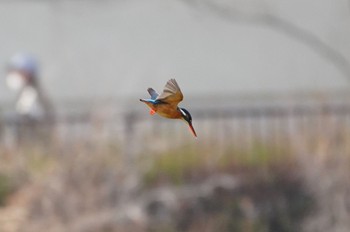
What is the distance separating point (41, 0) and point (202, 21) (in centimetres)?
237

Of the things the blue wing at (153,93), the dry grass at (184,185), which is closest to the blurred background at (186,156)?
the dry grass at (184,185)

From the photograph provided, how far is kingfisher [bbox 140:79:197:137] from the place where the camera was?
3213 mm

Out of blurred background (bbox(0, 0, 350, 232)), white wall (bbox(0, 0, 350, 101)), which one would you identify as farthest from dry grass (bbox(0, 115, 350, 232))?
white wall (bbox(0, 0, 350, 101))

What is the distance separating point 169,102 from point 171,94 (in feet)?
0.07

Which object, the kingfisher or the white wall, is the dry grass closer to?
the white wall

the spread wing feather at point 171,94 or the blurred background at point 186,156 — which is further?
the blurred background at point 186,156

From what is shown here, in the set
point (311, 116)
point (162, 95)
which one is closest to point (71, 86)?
point (311, 116)

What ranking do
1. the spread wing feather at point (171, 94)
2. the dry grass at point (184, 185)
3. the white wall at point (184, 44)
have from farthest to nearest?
1. the white wall at point (184, 44)
2. the dry grass at point (184, 185)
3. the spread wing feather at point (171, 94)

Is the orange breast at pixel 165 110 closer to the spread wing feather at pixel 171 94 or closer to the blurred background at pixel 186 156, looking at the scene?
the spread wing feather at pixel 171 94

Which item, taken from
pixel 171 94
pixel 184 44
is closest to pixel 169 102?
pixel 171 94

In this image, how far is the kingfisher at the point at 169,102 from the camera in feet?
10.5

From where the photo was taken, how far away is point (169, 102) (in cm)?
323

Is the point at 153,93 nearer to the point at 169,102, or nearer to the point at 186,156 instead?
the point at 169,102

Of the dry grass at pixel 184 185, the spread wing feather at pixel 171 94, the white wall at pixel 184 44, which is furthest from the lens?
the white wall at pixel 184 44
